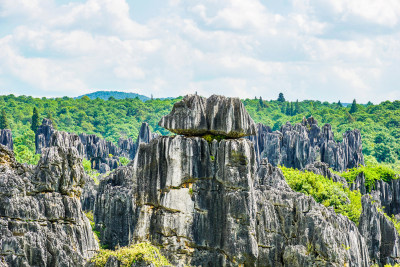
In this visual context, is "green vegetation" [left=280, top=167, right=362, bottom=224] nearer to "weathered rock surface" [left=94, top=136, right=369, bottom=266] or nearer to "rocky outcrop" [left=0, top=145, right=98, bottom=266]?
"weathered rock surface" [left=94, top=136, right=369, bottom=266]

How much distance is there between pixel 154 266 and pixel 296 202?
32.5ft

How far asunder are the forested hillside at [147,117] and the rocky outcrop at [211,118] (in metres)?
73.1

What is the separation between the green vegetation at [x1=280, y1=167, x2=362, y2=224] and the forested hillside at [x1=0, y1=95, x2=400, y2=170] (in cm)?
5132

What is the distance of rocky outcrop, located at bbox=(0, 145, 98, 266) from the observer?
18.9 m

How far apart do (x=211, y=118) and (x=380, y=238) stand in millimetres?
15832

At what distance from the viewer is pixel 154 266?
18.2 meters

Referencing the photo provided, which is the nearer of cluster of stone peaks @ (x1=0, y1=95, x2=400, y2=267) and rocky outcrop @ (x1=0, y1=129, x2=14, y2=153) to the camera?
cluster of stone peaks @ (x1=0, y1=95, x2=400, y2=267)

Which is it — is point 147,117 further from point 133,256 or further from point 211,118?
point 133,256

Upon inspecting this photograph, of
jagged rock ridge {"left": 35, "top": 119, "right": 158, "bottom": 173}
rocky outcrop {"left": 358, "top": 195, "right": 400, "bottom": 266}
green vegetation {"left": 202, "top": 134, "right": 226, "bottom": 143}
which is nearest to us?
green vegetation {"left": 202, "top": 134, "right": 226, "bottom": 143}

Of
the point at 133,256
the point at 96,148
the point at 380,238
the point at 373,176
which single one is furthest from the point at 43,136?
the point at 133,256

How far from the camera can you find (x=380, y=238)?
107ft

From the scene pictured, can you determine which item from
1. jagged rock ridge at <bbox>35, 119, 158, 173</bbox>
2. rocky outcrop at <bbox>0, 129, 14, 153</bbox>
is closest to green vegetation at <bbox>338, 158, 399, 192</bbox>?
jagged rock ridge at <bbox>35, 119, 158, 173</bbox>

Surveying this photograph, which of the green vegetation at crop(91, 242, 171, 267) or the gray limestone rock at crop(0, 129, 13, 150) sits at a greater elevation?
the gray limestone rock at crop(0, 129, 13, 150)

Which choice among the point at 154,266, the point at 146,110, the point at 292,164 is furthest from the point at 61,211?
the point at 146,110
